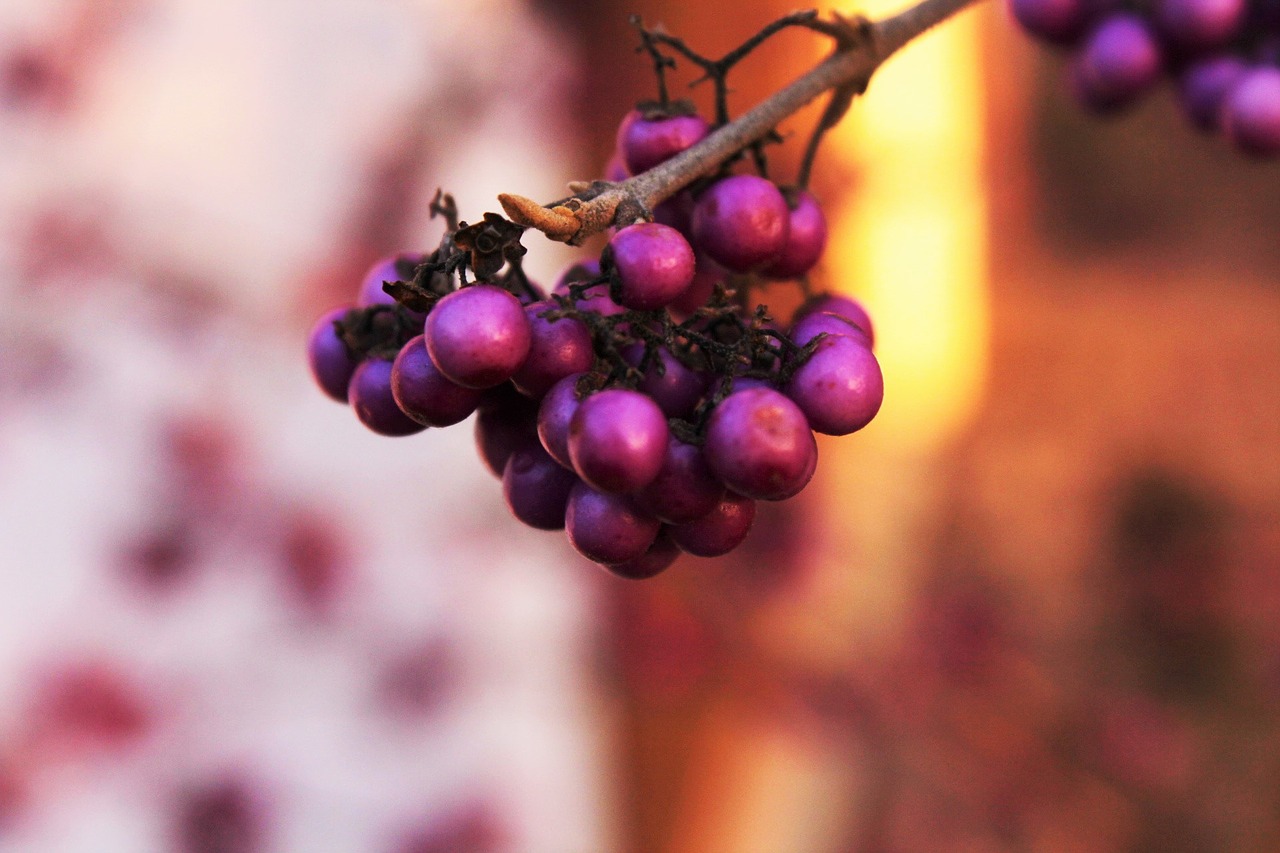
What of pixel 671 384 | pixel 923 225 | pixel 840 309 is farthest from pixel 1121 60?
pixel 923 225

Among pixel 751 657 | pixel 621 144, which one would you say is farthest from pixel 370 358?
pixel 751 657

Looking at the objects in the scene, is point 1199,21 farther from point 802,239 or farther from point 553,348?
point 553,348

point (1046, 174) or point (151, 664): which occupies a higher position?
point (1046, 174)

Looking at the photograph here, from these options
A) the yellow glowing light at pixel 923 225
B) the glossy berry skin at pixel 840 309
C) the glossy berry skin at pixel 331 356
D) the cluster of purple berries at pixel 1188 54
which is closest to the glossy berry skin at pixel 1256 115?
the cluster of purple berries at pixel 1188 54

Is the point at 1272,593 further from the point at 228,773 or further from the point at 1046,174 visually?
the point at 228,773

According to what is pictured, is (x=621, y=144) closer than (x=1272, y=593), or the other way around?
(x=621, y=144)

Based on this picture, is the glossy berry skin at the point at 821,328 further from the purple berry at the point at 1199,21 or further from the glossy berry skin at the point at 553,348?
the purple berry at the point at 1199,21

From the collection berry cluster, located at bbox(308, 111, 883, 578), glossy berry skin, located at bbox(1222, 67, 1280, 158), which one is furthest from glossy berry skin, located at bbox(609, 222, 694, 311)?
glossy berry skin, located at bbox(1222, 67, 1280, 158)
